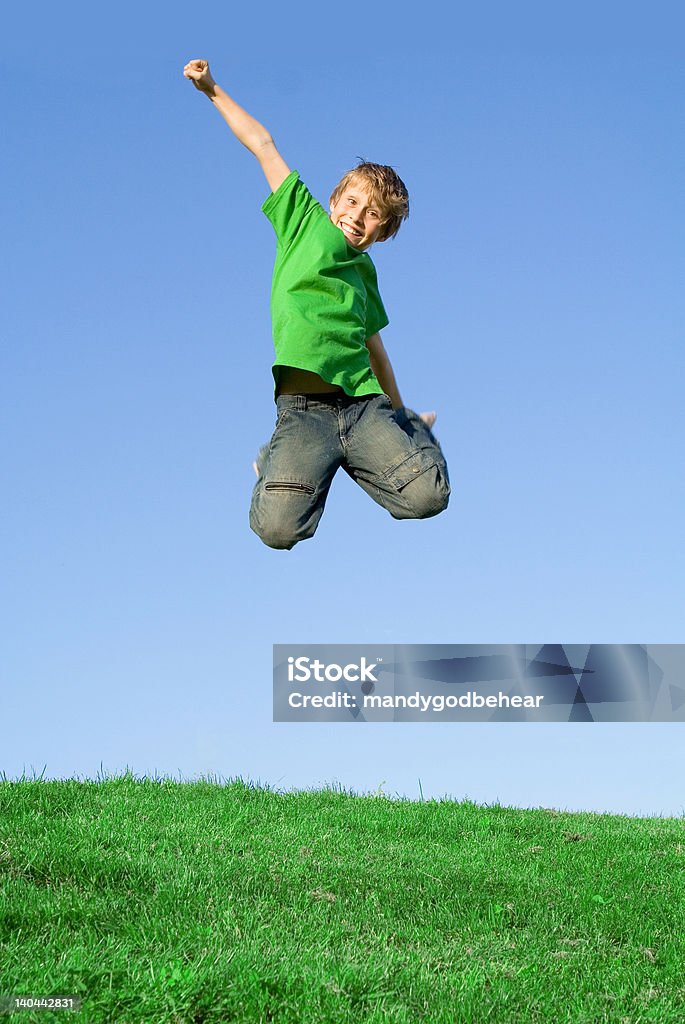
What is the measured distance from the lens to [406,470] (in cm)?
626

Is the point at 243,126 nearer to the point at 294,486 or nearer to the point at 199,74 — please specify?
the point at 199,74

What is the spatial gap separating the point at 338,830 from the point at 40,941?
451 cm

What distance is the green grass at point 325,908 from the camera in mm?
6641

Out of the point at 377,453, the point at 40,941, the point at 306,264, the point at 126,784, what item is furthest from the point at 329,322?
the point at 126,784

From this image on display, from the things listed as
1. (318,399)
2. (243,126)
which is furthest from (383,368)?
(243,126)

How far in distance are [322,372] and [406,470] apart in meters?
0.72

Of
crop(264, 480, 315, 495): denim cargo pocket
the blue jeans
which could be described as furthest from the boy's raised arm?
crop(264, 480, 315, 495): denim cargo pocket

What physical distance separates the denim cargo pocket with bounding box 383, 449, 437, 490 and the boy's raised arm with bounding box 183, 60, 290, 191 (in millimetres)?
1782

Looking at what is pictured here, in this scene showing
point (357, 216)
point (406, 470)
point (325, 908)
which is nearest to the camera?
point (406, 470)

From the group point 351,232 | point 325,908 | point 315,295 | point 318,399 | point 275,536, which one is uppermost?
point 351,232

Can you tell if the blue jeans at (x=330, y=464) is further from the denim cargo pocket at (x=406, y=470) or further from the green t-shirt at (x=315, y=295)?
the green t-shirt at (x=315, y=295)

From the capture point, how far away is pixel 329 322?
20.6 feet

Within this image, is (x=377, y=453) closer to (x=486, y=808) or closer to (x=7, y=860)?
(x=7, y=860)

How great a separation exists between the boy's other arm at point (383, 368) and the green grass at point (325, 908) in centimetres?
361
